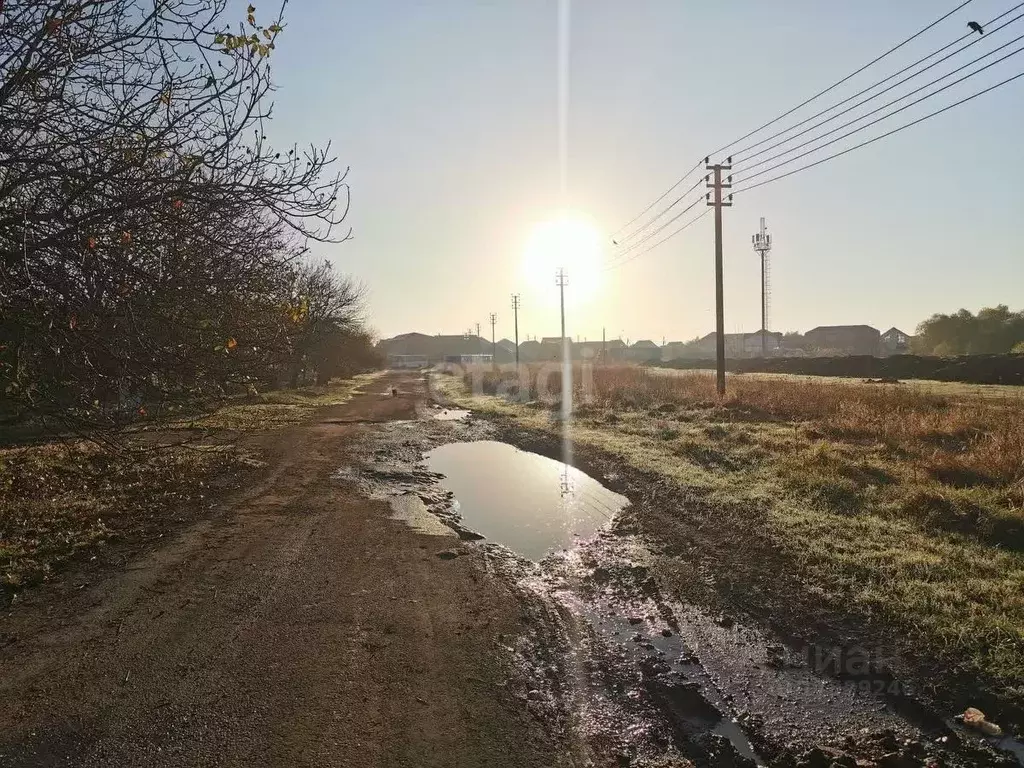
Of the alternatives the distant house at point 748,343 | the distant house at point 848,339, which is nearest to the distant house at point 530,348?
the distant house at point 748,343

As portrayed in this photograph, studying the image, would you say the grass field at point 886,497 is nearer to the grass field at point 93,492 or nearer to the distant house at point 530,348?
the grass field at point 93,492

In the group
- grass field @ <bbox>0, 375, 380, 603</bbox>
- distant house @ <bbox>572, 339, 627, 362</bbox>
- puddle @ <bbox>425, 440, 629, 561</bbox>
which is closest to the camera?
grass field @ <bbox>0, 375, 380, 603</bbox>

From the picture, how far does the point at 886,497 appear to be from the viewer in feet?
28.6

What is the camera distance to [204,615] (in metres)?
5.03

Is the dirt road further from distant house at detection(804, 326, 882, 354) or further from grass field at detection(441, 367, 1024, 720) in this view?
distant house at detection(804, 326, 882, 354)

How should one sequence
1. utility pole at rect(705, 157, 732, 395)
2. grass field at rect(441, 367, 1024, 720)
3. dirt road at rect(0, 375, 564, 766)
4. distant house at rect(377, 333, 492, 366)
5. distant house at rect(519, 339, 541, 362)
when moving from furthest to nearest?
distant house at rect(377, 333, 492, 366)
distant house at rect(519, 339, 541, 362)
utility pole at rect(705, 157, 732, 395)
grass field at rect(441, 367, 1024, 720)
dirt road at rect(0, 375, 564, 766)

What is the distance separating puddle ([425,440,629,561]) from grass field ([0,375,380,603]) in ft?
11.9

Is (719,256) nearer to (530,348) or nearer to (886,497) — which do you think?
(886,497)

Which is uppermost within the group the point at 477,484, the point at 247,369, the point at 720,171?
the point at 720,171

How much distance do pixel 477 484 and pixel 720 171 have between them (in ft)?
61.3

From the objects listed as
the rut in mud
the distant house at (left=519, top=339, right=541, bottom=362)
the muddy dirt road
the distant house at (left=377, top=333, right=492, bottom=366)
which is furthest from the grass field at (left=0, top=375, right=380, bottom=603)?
the distant house at (left=377, top=333, right=492, bottom=366)

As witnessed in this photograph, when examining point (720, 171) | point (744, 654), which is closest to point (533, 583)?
point (744, 654)

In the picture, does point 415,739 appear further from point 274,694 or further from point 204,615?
point 204,615

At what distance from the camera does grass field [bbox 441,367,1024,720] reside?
4.95 m
